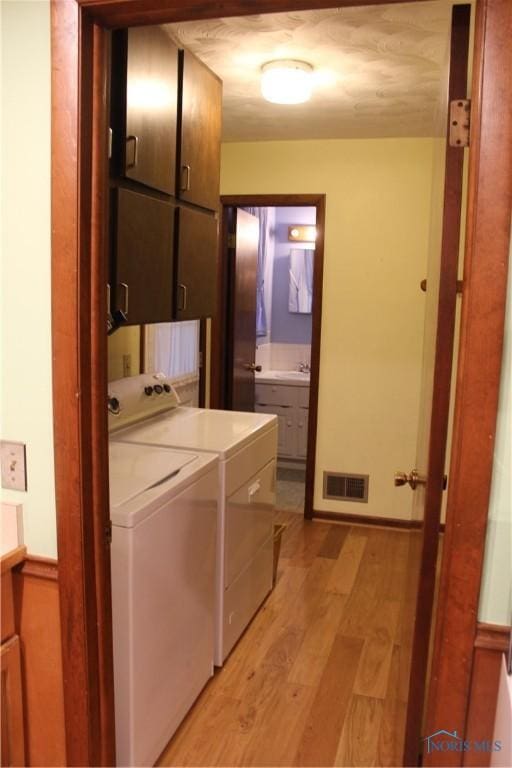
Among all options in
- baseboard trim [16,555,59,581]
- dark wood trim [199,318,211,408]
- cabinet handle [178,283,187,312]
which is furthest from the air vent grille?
baseboard trim [16,555,59,581]

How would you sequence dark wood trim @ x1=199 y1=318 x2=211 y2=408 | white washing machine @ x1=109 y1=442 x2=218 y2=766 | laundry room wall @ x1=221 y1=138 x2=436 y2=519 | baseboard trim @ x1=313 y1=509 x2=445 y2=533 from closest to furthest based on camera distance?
white washing machine @ x1=109 y1=442 x2=218 y2=766, laundry room wall @ x1=221 y1=138 x2=436 y2=519, baseboard trim @ x1=313 y1=509 x2=445 y2=533, dark wood trim @ x1=199 y1=318 x2=211 y2=408

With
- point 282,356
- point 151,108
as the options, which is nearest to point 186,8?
point 151,108

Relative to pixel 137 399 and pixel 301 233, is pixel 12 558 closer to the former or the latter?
pixel 137 399

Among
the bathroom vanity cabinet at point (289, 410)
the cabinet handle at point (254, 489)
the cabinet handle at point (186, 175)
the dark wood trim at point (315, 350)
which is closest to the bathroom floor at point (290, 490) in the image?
the bathroom vanity cabinet at point (289, 410)

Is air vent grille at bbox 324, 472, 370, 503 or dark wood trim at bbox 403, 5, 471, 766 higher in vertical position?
dark wood trim at bbox 403, 5, 471, 766

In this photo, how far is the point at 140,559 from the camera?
1.84 metres

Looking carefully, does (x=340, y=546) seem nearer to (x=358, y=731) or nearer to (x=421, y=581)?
(x=358, y=731)

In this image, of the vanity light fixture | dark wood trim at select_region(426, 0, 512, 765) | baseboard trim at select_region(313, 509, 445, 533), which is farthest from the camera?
A: the vanity light fixture

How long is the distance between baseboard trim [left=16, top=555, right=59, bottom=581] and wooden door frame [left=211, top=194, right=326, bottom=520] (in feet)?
9.31

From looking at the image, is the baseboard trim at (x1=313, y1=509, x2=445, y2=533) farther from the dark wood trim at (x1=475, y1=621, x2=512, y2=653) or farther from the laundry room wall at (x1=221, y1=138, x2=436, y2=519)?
the dark wood trim at (x1=475, y1=621, x2=512, y2=653)

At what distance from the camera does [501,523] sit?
4.09ft

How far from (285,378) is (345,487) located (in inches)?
57.9

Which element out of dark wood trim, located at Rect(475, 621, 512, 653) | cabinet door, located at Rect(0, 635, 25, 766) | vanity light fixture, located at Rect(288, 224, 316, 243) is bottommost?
cabinet door, located at Rect(0, 635, 25, 766)

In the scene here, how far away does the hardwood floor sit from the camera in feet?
7.02
